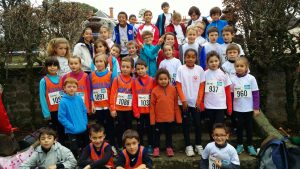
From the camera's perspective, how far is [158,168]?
18.2 feet

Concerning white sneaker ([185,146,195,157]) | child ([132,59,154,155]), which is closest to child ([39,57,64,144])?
child ([132,59,154,155])

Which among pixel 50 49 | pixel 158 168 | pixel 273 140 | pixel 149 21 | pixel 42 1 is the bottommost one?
pixel 158 168

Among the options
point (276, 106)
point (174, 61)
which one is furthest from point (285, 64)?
point (174, 61)

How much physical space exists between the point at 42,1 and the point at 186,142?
5323 mm

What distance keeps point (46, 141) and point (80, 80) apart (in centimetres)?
134

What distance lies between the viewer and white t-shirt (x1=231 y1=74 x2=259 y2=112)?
570 cm

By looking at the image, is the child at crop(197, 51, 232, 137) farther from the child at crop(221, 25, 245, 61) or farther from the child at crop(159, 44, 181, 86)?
the child at crop(221, 25, 245, 61)

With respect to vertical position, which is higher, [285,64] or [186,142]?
[285,64]

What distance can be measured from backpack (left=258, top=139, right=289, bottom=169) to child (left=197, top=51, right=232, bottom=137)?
1.06 metres

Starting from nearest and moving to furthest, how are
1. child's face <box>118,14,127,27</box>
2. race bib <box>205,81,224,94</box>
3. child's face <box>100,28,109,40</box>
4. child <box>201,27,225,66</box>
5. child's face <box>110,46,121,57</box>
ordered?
race bib <box>205,81,224,94</box>
child <box>201,27,225,66</box>
child's face <box>110,46,121,57</box>
child's face <box>100,28,109,40</box>
child's face <box>118,14,127,27</box>

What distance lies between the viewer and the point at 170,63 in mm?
6129

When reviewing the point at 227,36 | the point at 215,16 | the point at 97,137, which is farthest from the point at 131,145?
the point at 215,16

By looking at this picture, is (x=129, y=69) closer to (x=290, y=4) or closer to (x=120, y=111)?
(x=120, y=111)

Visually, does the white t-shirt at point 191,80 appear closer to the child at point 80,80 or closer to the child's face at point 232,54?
the child's face at point 232,54
